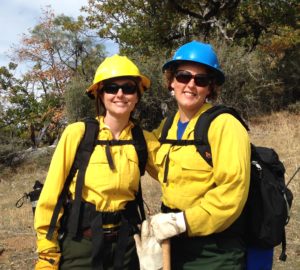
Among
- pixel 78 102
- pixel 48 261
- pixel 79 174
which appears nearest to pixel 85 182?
pixel 79 174

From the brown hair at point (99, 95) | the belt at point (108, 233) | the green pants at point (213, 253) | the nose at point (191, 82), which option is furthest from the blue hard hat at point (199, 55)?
the belt at point (108, 233)

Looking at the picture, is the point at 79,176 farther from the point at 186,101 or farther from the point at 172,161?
the point at 186,101

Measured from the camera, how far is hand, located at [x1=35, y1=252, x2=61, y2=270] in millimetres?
2466

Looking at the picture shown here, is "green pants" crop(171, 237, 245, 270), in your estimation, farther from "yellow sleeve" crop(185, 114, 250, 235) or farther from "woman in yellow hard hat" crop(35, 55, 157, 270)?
"woman in yellow hard hat" crop(35, 55, 157, 270)

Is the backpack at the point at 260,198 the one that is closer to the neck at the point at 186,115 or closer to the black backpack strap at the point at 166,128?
the neck at the point at 186,115

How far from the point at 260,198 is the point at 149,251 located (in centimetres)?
66

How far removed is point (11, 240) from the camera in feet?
20.1

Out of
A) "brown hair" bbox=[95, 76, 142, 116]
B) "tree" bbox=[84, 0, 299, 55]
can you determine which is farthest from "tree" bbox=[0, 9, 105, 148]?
"brown hair" bbox=[95, 76, 142, 116]

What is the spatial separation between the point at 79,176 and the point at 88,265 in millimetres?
556

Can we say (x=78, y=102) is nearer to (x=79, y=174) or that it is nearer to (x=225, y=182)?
(x=79, y=174)

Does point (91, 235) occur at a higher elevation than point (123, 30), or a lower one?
lower

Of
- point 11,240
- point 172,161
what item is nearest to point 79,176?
point 172,161

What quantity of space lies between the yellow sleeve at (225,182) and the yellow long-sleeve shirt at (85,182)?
53cm

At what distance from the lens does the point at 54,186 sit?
2480 mm
